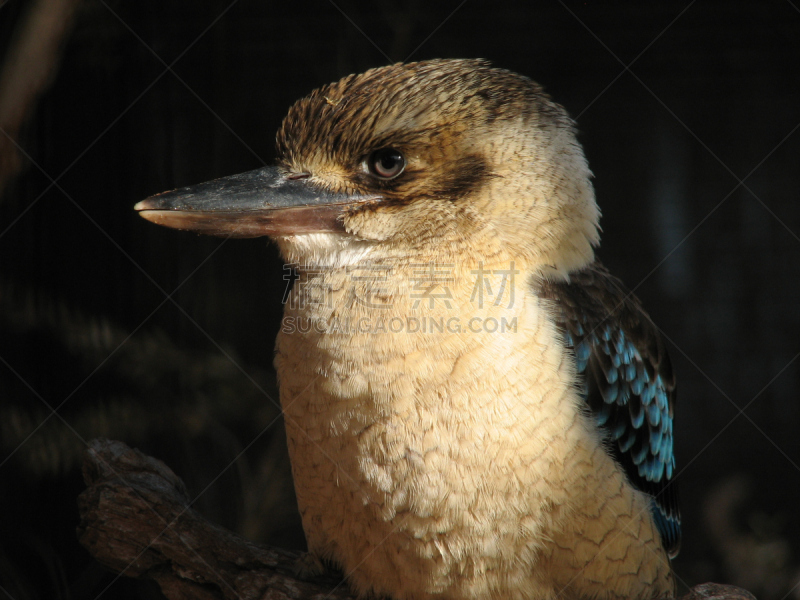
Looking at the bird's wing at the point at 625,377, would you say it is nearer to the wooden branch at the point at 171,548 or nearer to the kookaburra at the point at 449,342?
the kookaburra at the point at 449,342

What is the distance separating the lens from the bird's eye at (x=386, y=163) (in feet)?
3.26

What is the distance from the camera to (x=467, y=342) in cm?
90

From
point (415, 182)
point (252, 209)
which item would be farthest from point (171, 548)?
point (415, 182)

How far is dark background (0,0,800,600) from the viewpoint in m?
1.57

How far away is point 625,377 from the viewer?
1.10 meters

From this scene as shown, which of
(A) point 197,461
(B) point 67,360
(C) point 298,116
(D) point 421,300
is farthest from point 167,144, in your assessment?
(D) point 421,300

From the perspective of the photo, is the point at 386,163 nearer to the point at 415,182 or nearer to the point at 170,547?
the point at 415,182

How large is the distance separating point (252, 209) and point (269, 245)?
1.89 feet

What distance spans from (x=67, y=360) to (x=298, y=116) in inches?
37.5

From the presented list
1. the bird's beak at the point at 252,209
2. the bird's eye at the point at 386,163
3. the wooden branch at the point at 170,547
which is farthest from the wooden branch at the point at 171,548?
the bird's eye at the point at 386,163

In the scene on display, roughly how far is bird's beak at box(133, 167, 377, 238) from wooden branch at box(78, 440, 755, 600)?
0.45 m

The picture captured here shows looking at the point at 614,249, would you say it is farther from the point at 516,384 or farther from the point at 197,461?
the point at 197,461

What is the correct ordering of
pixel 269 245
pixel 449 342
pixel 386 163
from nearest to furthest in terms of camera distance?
1. pixel 449 342
2. pixel 386 163
3. pixel 269 245

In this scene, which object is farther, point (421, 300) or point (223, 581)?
point (223, 581)
